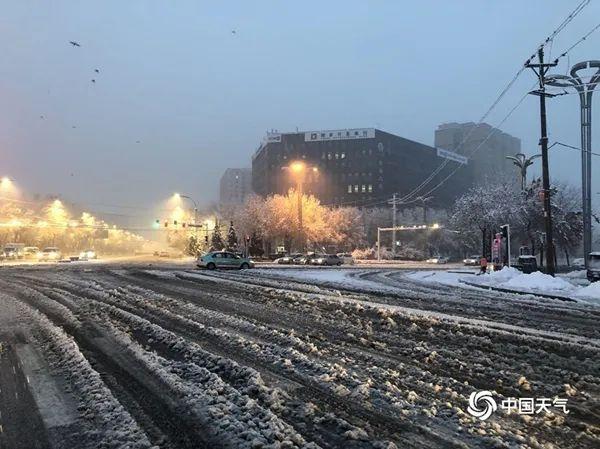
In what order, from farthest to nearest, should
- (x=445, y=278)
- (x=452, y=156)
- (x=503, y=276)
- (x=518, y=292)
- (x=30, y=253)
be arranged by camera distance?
(x=452, y=156)
(x=30, y=253)
(x=445, y=278)
(x=503, y=276)
(x=518, y=292)

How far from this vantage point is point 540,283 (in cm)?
2423

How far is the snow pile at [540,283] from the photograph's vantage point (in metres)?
23.1

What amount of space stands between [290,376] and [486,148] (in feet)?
397

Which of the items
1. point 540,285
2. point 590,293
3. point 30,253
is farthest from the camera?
point 30,253

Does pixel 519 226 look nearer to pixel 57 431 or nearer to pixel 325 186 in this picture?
pixel 57 431

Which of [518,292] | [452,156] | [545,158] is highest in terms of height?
[452,156]

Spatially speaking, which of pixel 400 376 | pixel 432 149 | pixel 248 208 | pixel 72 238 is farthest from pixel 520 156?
pixel 432 149

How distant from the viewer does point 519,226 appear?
184ft

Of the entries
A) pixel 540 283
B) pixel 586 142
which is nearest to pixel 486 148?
pixel 586 142

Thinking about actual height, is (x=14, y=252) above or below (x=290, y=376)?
above

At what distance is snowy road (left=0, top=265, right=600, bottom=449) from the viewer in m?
5.17

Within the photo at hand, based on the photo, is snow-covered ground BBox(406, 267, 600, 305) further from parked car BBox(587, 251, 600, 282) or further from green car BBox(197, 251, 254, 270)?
green car BBox(197, 251, 254, 270)

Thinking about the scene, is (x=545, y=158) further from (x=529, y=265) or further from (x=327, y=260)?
(x=327, y=260)

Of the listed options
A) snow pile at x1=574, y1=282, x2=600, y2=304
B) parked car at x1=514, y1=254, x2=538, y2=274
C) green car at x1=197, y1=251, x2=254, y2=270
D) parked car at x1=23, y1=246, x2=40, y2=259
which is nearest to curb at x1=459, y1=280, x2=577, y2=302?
snow pile at x1=574, y1=282, x2=600, y2=304
